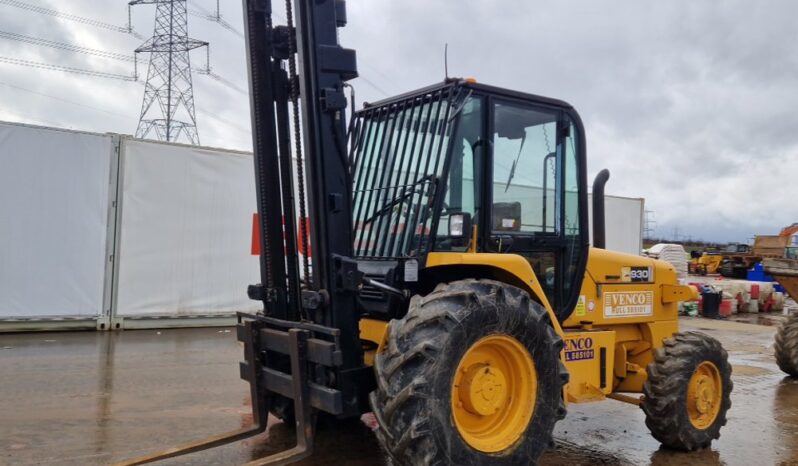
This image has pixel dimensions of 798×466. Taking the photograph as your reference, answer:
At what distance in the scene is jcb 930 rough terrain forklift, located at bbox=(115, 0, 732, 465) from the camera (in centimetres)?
397

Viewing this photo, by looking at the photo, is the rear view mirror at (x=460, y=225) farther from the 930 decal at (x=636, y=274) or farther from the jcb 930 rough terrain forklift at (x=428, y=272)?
the 930 decal at (x=636, y=274)

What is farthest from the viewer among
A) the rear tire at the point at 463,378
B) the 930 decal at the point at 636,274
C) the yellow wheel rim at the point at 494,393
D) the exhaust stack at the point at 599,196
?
the 930 decal at the point at 636,274

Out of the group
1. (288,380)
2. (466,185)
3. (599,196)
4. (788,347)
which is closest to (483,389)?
(288,380)

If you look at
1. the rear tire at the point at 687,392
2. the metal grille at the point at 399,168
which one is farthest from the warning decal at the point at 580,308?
the metal grille at the point at 399,168

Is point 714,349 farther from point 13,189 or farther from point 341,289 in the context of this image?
point 13,189

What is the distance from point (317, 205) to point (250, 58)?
3.97ft

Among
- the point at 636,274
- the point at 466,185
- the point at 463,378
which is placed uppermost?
the point at 466,185

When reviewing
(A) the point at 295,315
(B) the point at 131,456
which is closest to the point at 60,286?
(B) the point at 131,456

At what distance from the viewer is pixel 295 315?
477cm

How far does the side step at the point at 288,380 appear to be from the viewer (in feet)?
13.3

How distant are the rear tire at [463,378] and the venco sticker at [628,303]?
1709 mm

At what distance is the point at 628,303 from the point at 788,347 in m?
5.06

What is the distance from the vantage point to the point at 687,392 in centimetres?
562

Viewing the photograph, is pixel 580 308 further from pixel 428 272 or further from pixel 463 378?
pixel 463 378
